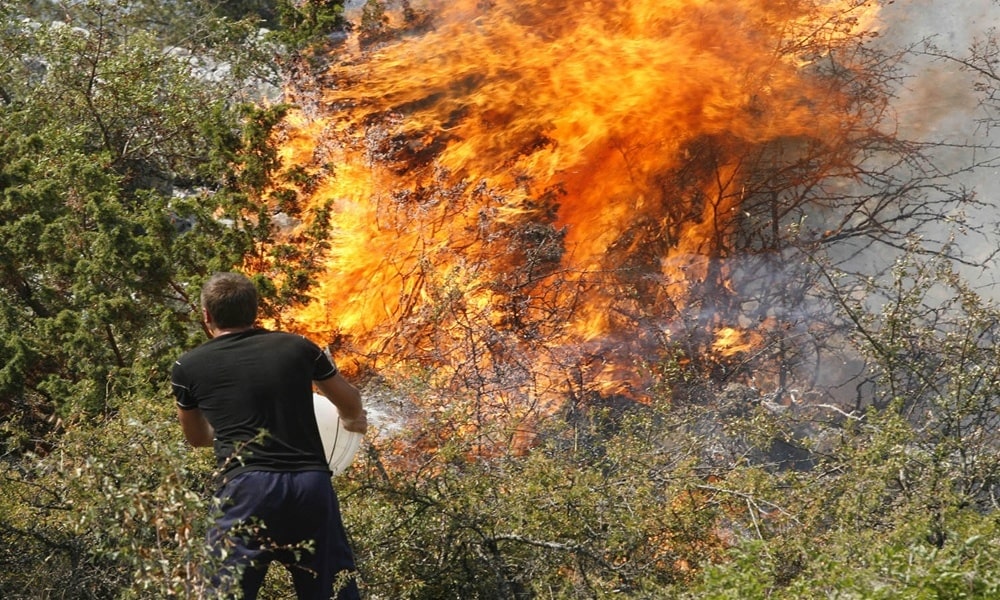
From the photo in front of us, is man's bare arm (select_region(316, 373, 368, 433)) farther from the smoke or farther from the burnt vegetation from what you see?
the smoke

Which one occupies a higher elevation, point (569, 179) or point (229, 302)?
point (229, 302)

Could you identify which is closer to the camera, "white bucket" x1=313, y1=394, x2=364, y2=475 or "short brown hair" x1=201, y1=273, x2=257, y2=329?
"short brown hair" x1=201, y1=273, x2=257, y2=329

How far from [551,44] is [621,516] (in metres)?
6.13

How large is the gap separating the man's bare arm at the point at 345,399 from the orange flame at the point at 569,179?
4243 mm

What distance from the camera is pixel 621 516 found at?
557cm

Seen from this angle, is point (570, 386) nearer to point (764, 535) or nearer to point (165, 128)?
point (764, 535)

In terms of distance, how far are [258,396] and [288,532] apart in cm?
51

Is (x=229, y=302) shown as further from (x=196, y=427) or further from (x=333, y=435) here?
(x=333, y=435)

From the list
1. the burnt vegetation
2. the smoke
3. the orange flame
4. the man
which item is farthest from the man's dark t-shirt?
the smoke

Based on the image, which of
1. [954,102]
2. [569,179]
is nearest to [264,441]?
[569,179]

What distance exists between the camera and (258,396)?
4.14m

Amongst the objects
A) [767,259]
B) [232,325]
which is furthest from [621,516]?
[767,259]

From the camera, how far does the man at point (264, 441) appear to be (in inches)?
162

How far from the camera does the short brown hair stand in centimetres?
423
